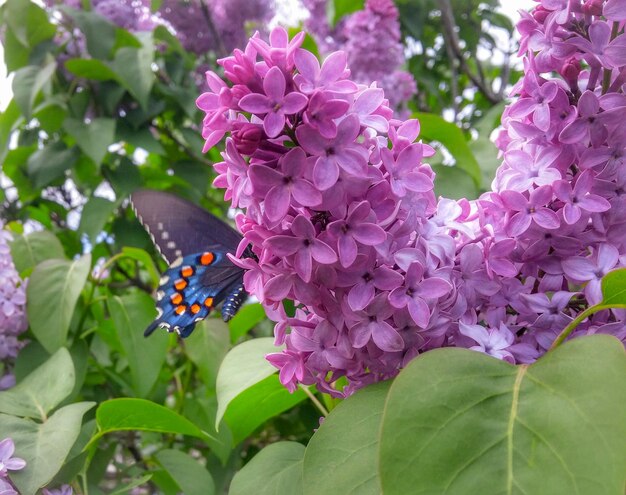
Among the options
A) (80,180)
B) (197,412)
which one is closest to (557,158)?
(197,412)

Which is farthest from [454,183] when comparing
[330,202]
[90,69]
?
[90,69]

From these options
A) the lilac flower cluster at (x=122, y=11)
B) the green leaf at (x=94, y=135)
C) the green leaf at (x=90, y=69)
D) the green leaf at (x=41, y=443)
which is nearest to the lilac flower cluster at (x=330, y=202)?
the green leaf at (x=41, y=443)

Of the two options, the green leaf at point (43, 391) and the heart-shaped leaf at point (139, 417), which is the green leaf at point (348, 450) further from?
the green leaf at point (43, 391)

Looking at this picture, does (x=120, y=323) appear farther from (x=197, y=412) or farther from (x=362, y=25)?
(x=362, y=25)

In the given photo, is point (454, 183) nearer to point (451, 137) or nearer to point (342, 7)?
point (451, 137)

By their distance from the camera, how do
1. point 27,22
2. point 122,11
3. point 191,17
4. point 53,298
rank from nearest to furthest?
1. point 53,298
2. point 27,22
3. point 122,11
4. point 191,17

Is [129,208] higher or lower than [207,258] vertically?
lower

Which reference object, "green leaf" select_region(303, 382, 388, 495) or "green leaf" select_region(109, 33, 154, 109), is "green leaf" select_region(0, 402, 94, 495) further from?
"green leaf" select_region(109, 33, 154, 109)
